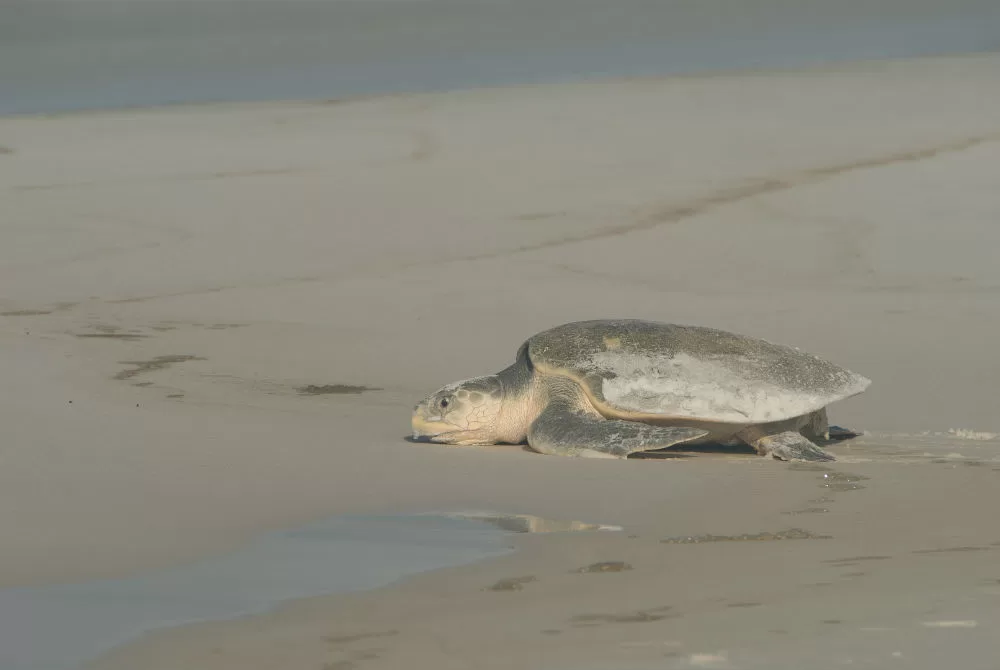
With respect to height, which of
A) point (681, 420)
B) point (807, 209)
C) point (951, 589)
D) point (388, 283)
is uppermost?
point (807, 209)

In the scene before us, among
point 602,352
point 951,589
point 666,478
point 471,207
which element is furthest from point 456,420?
point 471,207

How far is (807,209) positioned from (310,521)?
280 inches

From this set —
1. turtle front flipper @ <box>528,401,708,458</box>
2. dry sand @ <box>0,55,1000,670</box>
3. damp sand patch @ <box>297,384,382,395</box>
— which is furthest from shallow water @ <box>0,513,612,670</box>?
damp sand patch @ <box>297,384,382,395</box>

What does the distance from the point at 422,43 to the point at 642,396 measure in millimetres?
22225

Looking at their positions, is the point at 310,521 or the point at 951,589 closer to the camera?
the point at 951,589

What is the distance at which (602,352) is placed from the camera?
206 inches

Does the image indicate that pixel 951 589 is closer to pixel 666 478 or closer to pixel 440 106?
pixel 666 478

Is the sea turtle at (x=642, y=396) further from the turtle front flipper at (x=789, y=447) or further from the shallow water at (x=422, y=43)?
the shallow water at (x=422, y=43)

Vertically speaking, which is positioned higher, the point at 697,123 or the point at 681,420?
the point at 697,123

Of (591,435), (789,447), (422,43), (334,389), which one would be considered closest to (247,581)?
(591,435)

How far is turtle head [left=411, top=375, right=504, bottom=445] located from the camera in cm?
525

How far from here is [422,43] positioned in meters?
26.5

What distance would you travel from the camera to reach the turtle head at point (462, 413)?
5.25 meters

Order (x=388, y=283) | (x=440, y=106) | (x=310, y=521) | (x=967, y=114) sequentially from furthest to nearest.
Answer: (x=440, y=106) → (x=967, y=114) → (x=388, y=283) → (x=310, y=521)
